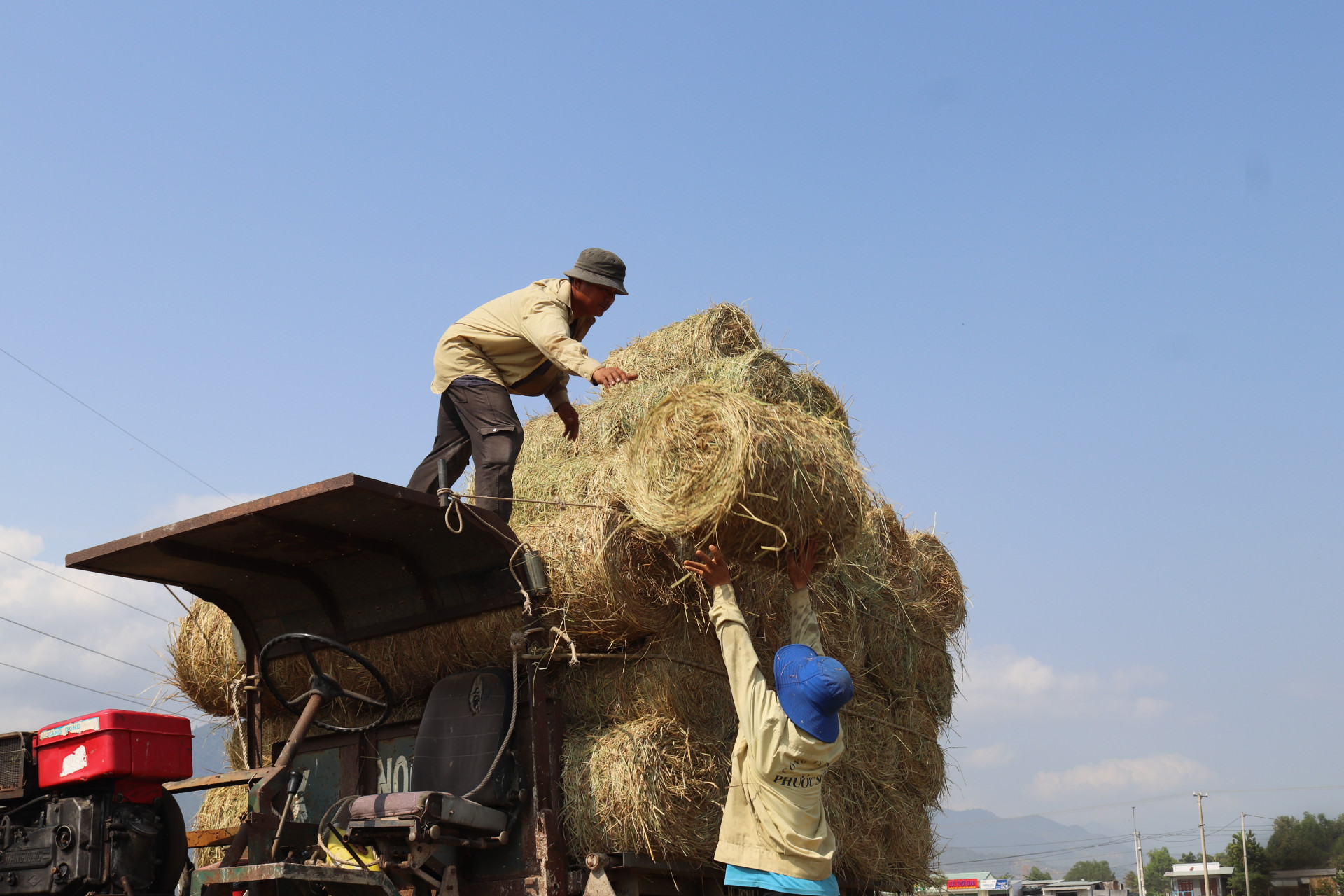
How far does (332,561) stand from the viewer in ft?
17.6

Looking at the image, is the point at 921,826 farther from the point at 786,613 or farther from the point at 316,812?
the point at 316,812

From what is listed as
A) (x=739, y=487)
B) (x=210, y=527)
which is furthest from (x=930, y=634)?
(x=210, y=527)

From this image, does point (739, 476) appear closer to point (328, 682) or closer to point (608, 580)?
point (608, 580)

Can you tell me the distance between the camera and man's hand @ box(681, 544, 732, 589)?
15.0ft

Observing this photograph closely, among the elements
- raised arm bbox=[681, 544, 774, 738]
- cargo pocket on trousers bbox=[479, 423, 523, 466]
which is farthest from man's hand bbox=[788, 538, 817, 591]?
cargo pocket on trousers bbox=[479, 423, 523, 466]

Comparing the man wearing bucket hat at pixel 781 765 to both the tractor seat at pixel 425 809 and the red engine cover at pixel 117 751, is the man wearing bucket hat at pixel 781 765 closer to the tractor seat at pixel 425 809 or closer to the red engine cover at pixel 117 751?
the tractor seat at pixel 425 809

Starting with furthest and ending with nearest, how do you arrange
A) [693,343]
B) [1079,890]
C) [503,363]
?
[1079,890] → [693,343] → [503,363]

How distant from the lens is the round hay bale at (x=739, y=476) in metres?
4.35

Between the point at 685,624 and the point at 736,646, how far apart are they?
669 millimetres

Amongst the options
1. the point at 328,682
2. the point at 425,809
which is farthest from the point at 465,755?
the point at 328,682

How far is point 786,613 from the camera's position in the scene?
539cm

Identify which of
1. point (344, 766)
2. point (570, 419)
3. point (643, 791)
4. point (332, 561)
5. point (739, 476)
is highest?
point (570, 419)

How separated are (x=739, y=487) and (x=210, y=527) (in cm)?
227

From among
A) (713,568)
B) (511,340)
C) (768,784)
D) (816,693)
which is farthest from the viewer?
(511,340)
